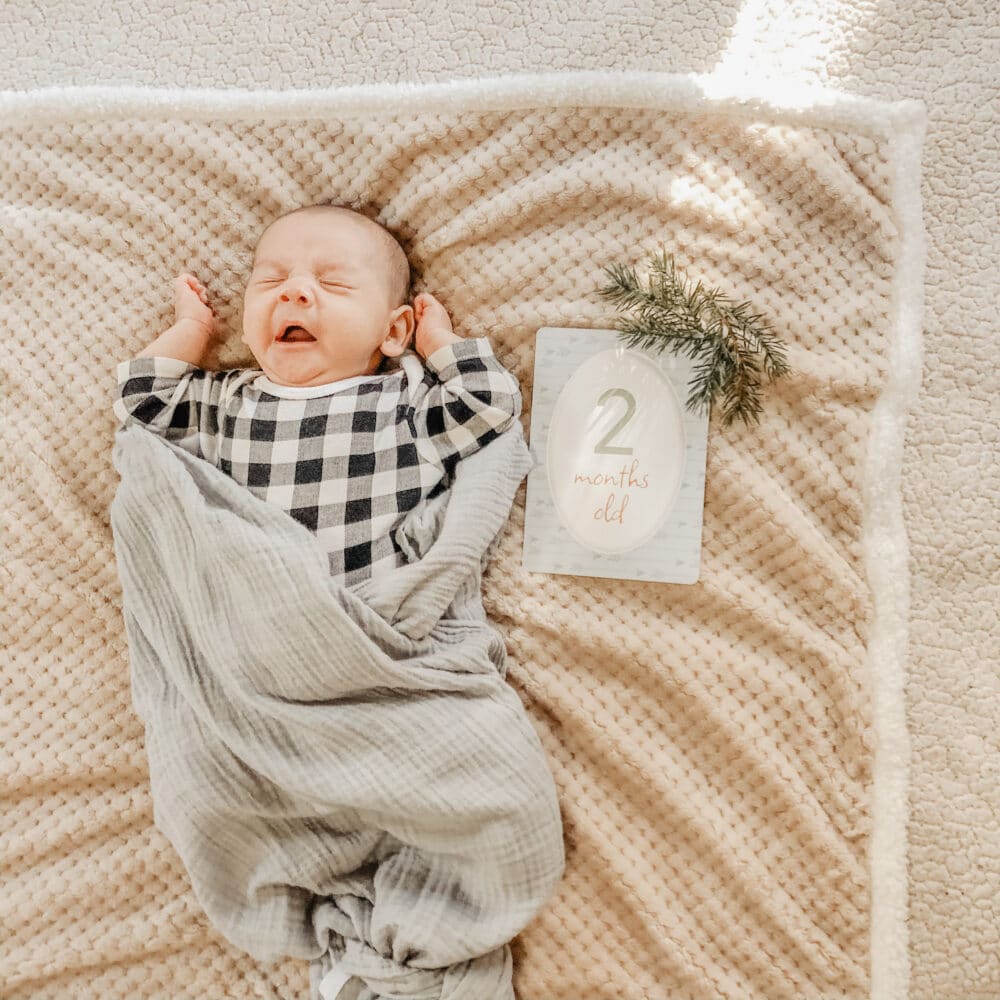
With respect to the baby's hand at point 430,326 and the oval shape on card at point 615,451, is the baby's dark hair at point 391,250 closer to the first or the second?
the baby's hand at point 430,326

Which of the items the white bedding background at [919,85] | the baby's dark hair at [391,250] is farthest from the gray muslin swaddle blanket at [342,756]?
the white bedding background at [919,85]

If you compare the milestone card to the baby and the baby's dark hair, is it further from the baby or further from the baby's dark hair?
the baby's dark hair

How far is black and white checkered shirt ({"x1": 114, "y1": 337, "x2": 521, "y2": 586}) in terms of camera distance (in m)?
1.05

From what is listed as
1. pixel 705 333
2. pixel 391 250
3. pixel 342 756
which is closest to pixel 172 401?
pixel 391 250

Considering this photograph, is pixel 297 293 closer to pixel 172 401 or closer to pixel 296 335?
pixel 296 335

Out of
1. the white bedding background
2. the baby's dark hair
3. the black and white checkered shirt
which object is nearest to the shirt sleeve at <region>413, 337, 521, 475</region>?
the black and white checkered shirt

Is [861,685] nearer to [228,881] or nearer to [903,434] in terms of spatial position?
[903,434]

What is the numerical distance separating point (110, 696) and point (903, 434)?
1032 mm

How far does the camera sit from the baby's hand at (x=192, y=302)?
44.4 inches

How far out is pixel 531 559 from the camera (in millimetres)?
1108

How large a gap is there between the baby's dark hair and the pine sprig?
25cm

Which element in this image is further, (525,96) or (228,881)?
(525,96)

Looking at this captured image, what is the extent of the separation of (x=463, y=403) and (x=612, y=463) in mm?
199

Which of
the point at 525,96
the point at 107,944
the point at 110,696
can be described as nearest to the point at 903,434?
the point at 525,96
